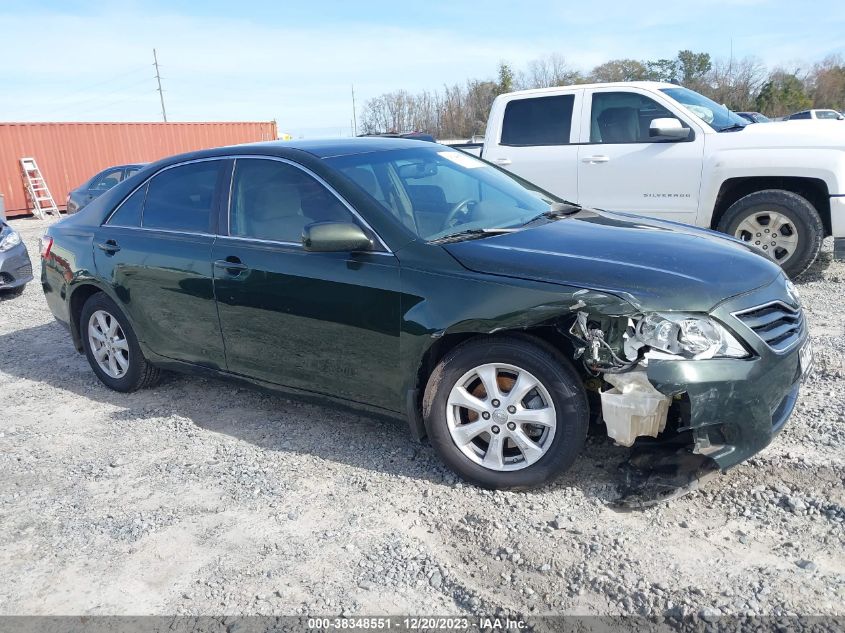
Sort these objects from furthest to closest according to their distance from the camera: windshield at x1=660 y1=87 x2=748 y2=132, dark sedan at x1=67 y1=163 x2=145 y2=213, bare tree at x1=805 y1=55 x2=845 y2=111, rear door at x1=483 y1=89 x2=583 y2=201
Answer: bare tree at x1=805 y1=55 x2=845 y2=111 → dark sedan at x1=67 y1=163 x2=145 y2=213 → rear door at x1=483 y1=89 x2=583 y2=201 → windshield at x1=660 y1=87 x2=748 y2=132

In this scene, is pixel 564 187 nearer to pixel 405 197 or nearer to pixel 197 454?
pixel 405 197

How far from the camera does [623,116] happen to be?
297 inches

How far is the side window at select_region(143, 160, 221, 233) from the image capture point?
4441 millimetres

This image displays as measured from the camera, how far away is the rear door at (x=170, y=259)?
4.36 metres

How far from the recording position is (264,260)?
402cm

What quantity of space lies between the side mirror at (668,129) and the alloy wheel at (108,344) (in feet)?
17.0

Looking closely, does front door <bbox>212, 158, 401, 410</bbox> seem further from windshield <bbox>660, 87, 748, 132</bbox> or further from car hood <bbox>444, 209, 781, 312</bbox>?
windshield <bbox>660, 87, 748, 132</bbox>

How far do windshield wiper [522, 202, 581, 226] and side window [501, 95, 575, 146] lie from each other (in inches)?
141

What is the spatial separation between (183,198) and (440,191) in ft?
5.60

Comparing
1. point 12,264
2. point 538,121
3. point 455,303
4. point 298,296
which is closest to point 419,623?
point 455,303

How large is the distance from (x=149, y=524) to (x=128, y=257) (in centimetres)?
206

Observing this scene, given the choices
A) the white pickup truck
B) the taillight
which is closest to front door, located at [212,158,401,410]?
the taillight

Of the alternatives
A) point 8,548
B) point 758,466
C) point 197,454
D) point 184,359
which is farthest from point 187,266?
point 758,466

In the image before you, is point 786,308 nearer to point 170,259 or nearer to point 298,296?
point 298,296
